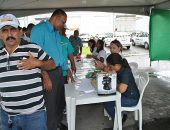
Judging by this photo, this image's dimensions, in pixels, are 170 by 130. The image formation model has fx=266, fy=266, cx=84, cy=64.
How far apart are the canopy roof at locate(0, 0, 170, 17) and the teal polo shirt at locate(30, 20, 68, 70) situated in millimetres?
5034

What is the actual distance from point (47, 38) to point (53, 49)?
0.51ft

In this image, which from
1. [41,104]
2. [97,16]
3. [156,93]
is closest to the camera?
[41,104]

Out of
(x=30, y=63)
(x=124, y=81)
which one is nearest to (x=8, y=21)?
(x=30, y=63)

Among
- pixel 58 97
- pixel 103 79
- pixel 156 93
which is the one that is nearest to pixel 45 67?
pixel 103 79

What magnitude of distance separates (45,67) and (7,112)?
470 millimetres

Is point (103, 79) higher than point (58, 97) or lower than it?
higher

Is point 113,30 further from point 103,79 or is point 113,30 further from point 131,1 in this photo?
point 103,79

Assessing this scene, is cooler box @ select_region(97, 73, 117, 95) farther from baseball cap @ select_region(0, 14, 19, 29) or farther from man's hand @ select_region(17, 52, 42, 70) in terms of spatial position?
baseball cap @ select_region(0, 14, 19, 29)

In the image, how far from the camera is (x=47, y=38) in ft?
10.8

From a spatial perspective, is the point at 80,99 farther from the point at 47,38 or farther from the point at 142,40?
the point at 142,40

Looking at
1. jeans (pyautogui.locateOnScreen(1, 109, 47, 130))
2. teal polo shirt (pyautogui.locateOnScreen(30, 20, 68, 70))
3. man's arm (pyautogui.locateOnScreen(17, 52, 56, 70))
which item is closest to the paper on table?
teal polo shirt (pyautogui.locateOnScreen(30, 20, 68, 70))

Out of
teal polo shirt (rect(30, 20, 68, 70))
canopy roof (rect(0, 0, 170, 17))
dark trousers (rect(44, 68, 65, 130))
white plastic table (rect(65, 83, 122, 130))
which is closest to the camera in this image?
white plastic table (rect(65, 83, 122, 130))

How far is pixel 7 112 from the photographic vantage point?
2135 mm

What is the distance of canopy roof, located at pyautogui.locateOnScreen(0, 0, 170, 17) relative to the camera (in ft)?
27.6
